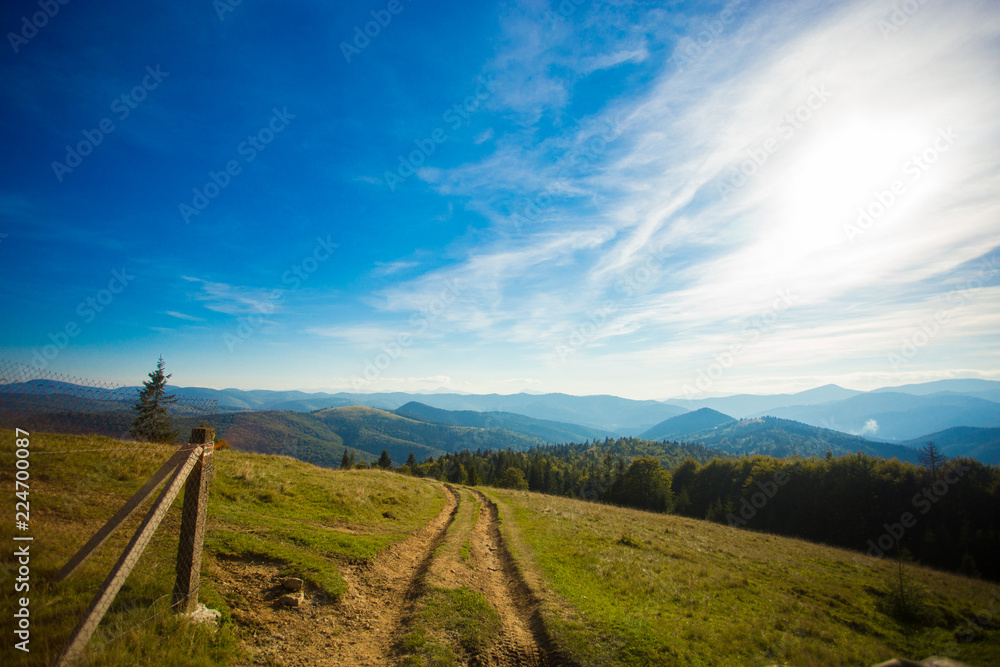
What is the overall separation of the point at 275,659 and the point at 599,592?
411 inches

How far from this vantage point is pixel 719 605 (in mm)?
13195

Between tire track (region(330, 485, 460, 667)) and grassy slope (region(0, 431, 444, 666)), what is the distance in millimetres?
709

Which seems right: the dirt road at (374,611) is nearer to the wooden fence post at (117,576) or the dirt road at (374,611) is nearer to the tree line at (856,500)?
the wooden fence post at (117,576)

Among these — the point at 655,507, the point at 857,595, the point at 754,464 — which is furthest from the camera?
the point at 754,464

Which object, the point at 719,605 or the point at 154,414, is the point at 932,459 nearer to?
the point at 719,605

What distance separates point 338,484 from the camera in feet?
72.2

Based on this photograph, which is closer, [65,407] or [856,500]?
[65,407]

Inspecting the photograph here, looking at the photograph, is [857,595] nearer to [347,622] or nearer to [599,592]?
[599,592]

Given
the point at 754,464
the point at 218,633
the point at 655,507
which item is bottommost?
the point at 655,507

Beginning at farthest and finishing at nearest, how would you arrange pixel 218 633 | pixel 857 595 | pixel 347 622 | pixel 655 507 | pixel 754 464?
pixel 754 464, pixel 655 507, pixel 857 595, pixel 347 622, pixel 218 633

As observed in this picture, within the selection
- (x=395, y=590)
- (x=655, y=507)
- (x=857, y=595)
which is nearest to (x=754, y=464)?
(x=655, y=507)

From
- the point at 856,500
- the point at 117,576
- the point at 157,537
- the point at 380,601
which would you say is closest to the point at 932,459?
the point at 856,500

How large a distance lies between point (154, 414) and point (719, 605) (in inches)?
2366

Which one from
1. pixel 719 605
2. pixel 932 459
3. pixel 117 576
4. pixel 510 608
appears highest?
pixel 117 576
